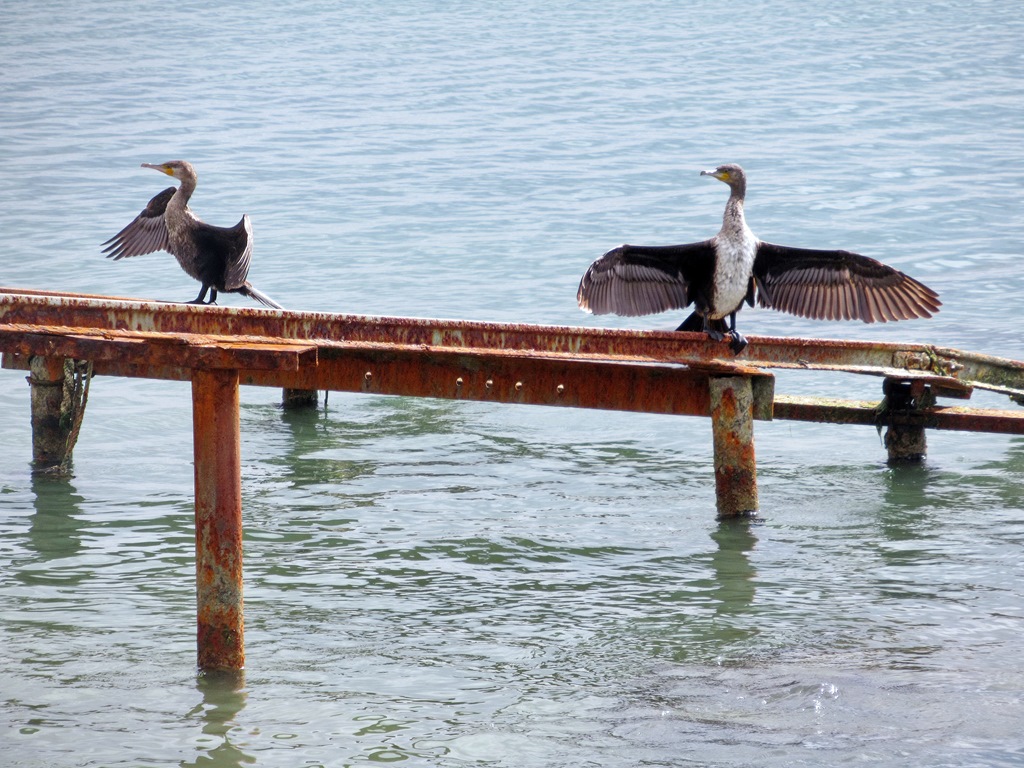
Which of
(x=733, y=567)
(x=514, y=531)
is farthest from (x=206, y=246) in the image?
(x=733, y=567)

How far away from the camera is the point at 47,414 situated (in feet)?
30.5

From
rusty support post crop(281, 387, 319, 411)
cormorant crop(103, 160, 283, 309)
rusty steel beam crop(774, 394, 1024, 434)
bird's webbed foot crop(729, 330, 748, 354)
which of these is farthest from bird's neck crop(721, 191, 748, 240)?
rusty support post crop(281, 387, 319, 411)

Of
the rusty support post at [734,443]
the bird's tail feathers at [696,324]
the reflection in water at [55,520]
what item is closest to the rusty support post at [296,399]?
the reflection in water at [55,520]

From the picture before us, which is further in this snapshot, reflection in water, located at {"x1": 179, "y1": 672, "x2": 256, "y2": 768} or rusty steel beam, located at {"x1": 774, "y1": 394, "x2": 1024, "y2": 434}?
rusty steel beam, located at {"x1": 774, "y1": 394, "x2": 1024, "y2": 434}

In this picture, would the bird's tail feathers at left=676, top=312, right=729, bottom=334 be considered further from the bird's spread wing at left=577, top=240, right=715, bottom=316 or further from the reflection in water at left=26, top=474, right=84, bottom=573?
the reflection in water at left=26, top=474, right=84, bottom=573

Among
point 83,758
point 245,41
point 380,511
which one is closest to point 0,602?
point 83,758

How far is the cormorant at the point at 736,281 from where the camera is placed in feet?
24.8

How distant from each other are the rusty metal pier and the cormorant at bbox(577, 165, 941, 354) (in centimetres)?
31

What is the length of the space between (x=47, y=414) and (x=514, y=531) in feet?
10.5

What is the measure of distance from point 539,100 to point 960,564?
23763mm

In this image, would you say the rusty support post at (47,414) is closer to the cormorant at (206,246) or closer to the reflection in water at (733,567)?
the cormorant at (206,246)

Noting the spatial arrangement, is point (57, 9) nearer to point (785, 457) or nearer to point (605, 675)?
point (785, 457)

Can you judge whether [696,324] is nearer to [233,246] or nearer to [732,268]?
[732,268]

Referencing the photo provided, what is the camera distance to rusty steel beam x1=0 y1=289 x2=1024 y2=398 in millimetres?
5922
